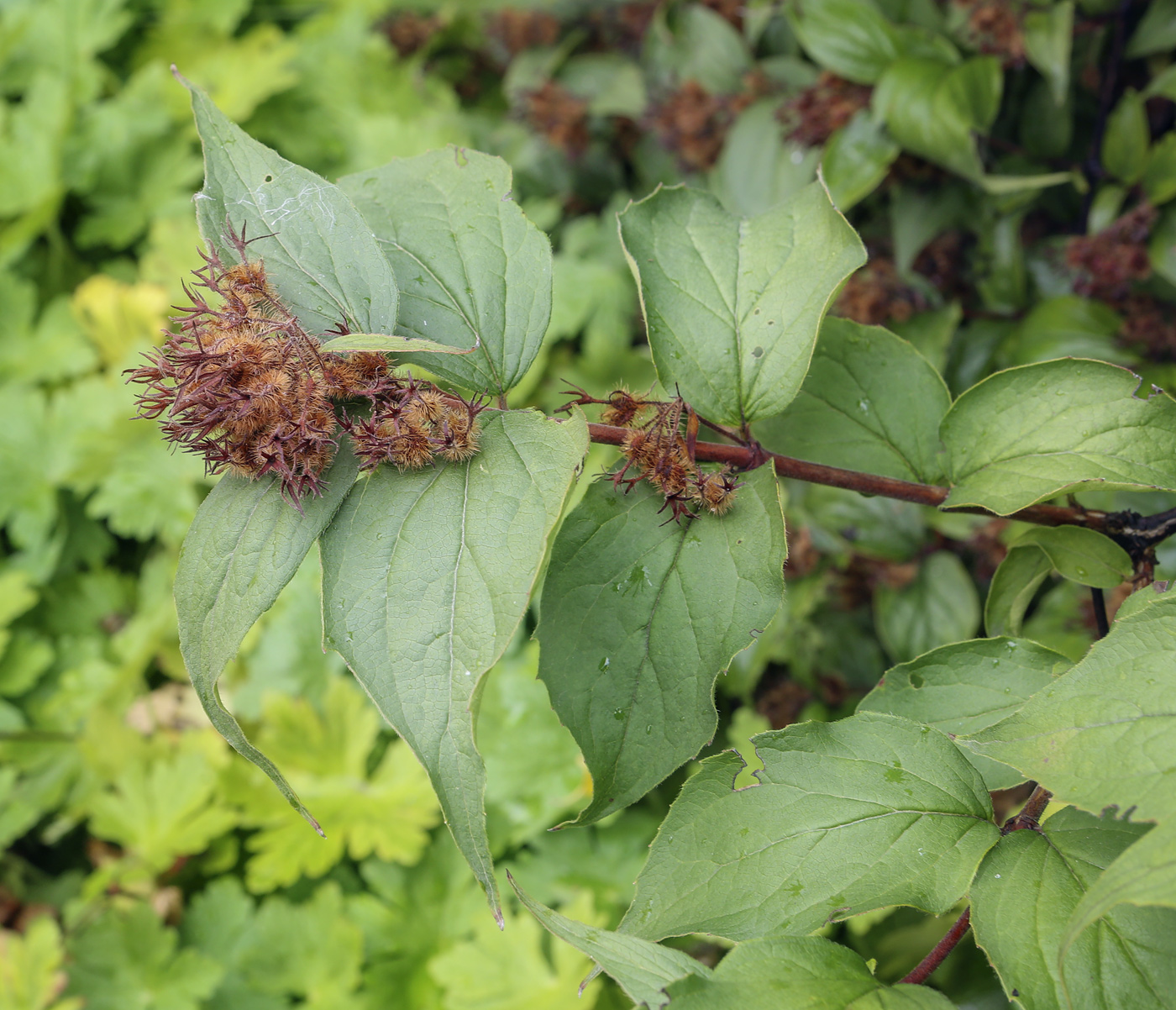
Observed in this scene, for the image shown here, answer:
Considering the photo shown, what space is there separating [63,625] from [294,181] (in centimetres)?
179

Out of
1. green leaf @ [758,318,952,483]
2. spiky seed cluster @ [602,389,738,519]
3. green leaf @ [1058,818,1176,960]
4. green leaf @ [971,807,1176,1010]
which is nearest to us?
green leaf @ [1058,818,1176,960]

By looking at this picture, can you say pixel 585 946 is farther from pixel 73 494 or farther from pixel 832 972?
pixel 73 494

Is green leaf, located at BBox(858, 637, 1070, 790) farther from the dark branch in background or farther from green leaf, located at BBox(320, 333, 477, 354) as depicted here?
green leaf, located at BBox(320, 333, 477, 354)

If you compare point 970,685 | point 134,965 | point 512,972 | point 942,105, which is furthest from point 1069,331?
point 134,965

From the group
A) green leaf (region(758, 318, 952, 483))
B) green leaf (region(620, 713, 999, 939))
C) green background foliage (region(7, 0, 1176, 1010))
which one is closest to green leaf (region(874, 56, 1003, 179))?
green background foliage (region(7, 0, 1176, 1010))

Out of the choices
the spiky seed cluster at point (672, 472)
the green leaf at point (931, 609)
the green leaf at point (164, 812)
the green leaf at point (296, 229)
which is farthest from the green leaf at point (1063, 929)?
the green leaf at point (164, 812)

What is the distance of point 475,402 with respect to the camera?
57cm

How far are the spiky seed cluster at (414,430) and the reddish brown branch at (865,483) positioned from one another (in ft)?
0.43

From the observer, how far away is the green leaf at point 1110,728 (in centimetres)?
44

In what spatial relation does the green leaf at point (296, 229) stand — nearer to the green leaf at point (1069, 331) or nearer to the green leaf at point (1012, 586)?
the green leaf at point (1012, 586)

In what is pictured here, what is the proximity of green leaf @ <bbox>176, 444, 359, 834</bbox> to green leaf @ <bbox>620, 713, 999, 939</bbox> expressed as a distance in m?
0.24

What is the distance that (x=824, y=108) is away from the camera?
1.26m

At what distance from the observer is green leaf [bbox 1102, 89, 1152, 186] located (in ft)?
3.63

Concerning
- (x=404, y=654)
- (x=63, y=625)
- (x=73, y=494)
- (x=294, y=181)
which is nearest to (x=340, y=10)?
(x=73, y=494)
